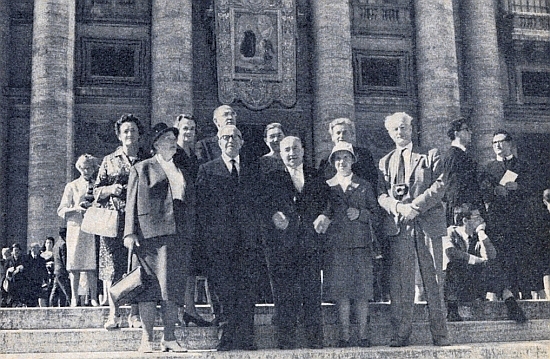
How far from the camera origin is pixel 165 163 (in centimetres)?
787

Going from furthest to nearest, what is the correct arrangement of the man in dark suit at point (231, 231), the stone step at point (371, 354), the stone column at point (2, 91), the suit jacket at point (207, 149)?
the stone column at point (2, 91), the suit jacket at point (207, 149), the man in dark suit at point (231, 231), the stone step at point (371, 354)

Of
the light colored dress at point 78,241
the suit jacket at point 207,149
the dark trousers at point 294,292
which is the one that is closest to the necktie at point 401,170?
the dark trousers at point 294,292

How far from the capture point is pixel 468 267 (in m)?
10.2

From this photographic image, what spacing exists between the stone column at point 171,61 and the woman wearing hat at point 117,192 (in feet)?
38.8

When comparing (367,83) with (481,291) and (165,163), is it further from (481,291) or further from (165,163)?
(165,163)

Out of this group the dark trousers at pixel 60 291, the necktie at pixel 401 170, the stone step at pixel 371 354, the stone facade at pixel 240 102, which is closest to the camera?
the stone step at pixel 371 354

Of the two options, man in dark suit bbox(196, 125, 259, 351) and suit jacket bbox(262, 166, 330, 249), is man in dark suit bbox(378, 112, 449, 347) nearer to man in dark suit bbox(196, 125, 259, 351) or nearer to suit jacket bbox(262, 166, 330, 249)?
suit jacket bbox(262, 166, 330, 249)

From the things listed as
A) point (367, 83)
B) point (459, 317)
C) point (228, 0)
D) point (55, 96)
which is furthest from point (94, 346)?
point (367, 83)

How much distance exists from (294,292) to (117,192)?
2204 mm

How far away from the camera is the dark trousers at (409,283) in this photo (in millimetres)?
8328

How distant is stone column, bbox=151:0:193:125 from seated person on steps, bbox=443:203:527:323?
11.4 metres

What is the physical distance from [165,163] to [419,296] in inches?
186

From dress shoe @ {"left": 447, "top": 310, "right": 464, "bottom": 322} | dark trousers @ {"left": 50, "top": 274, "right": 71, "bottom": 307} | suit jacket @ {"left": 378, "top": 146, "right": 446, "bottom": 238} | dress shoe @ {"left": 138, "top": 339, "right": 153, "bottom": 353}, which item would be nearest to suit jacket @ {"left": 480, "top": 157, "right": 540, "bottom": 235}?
dress shoe @ {"left": 447, "top": 310, "right": 464, "bottom": 322}

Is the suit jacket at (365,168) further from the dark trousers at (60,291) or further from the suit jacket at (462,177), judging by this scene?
the dark trousers at (60,291)
